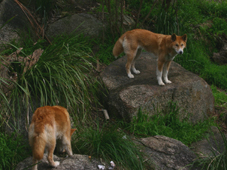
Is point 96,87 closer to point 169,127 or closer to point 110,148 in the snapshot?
point 169,127

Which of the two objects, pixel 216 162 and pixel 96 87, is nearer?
pixel 216 162

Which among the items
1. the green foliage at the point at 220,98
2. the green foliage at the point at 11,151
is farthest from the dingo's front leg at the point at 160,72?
the green foliage at the point at 11,151

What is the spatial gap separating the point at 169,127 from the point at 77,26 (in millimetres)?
4032

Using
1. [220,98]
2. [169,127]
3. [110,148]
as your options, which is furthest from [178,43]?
[110,148]

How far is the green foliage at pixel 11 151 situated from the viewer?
356cm

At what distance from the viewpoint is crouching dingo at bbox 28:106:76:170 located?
9.75 feet

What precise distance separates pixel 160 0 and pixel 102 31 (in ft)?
7.87

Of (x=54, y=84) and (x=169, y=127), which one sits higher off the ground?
(x=54, y=84)

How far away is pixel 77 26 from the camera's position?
765 cm

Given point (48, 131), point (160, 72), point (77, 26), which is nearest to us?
point (48, 131)

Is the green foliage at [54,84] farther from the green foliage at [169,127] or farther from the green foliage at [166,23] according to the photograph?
the green foliage at [166,23]

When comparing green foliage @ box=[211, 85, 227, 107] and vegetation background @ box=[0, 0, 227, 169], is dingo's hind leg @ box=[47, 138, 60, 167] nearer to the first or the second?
vegetation background @ box=[0, 0, 227, 169]

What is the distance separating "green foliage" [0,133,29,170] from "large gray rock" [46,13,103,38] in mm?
4049

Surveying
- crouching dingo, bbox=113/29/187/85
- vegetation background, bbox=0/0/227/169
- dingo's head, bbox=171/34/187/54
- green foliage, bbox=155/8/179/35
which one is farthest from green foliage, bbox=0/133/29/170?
green foliage, bbox=155/8/179/35
